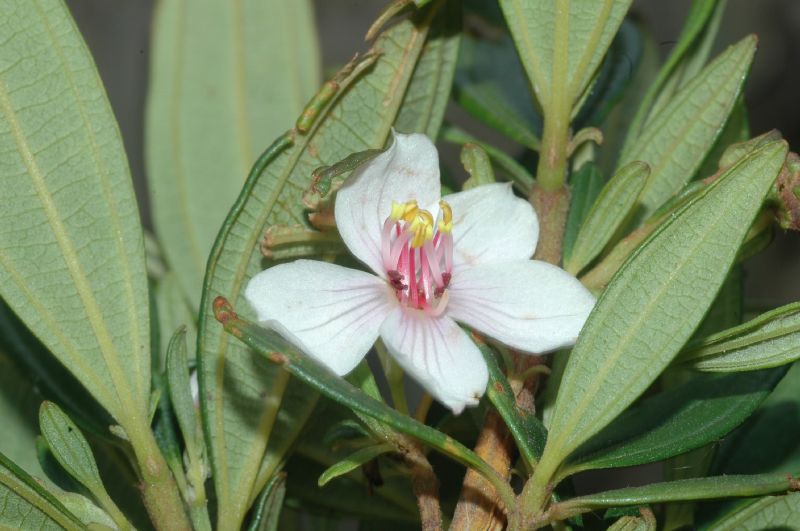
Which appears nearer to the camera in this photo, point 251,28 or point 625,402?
point 625,402

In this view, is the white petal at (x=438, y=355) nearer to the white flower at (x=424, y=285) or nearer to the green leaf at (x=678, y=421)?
the white flower at (x=424, y=285)

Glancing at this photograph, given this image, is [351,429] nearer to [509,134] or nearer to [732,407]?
[732,407]

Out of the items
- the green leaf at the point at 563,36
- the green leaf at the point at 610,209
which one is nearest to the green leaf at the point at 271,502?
the green leaf at the point at 610,209

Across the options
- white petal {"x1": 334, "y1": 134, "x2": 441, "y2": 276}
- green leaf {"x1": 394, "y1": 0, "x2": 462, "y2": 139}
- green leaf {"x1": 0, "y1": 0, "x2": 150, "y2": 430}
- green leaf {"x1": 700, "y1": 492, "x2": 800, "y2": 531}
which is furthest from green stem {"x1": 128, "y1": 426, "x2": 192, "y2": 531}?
green leaf {"x1": 700, "y1": 492, "x2": 800, "y2": 531}

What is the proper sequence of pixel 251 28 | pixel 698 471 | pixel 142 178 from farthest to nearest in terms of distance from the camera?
pixel 142 178 < pixel 251 28 < pixel 698 471

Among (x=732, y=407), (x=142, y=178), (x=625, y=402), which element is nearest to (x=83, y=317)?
(x=625, y=402)

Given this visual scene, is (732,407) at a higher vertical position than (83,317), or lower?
lower

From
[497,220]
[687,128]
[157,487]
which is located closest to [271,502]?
[157,487]
